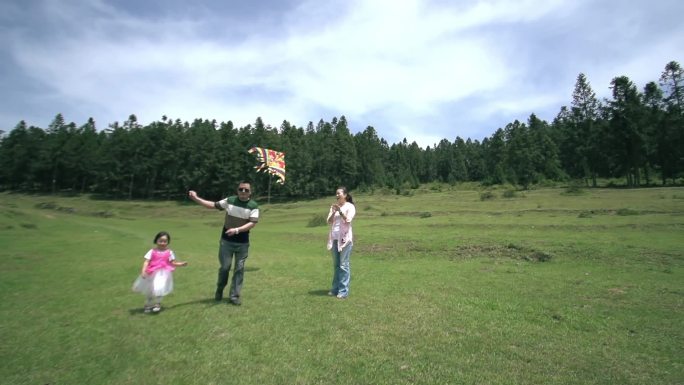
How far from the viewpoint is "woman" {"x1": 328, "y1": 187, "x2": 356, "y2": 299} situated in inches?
403

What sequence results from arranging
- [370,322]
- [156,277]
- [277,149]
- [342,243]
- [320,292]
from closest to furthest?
[370,322] → [156,277] → [342,243] → [320,292] → [277,149]

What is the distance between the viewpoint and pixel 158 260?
946cm

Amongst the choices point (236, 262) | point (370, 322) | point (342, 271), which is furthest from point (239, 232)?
point (370, 322)

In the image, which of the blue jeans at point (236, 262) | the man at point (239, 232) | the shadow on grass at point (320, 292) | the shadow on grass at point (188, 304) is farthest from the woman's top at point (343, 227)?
the shadow on grass at point (188, 304)

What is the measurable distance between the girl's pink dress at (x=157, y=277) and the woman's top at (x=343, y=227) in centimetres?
411

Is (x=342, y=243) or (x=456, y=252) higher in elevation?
(x=342, y=243)

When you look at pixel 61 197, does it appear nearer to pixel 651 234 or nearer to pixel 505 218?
pixel 505 218

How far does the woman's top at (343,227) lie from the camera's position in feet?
A: 33.5

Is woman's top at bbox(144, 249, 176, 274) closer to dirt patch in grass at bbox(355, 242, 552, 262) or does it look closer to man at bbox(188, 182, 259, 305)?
man at bbox(188, 182, 259, 305)

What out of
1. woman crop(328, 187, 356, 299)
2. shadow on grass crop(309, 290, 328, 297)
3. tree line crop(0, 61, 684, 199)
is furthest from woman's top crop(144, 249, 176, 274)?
tree line crop(0, 61, 684, 199)

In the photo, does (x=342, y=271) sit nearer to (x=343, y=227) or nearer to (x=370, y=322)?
(x=343, y=227)

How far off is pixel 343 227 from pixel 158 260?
15.6 feet

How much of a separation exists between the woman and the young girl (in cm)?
412

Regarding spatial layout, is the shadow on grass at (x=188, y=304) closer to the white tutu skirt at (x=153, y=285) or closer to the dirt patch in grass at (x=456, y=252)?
the white tutu skirt at (x=153, y=285)
